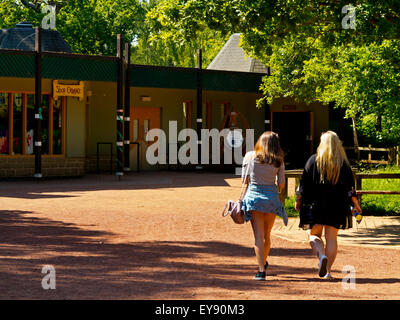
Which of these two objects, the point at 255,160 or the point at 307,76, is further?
the point at 307,76

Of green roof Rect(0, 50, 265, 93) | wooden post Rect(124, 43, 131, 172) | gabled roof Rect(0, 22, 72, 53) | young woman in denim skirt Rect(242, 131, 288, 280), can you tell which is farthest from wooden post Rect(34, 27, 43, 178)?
young woman in denim skirt Rect(242, 131, 288, 280)

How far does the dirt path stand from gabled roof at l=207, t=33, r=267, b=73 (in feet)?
50.9

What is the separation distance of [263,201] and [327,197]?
2.37ft

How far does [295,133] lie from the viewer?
3167 centimetres

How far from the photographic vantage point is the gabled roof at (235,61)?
31.8m

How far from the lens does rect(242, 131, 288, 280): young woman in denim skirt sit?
813cm

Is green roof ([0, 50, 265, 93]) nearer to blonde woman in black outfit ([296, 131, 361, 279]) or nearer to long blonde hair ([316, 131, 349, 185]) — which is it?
blonde woman in black outfit ([296, 131, 361, 279])

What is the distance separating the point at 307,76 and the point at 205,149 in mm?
6365

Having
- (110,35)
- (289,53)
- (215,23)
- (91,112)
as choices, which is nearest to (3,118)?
(91,112)

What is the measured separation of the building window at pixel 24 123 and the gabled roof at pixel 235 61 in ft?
34.6

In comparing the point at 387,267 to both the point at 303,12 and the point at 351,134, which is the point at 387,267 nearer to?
the point at 303,12

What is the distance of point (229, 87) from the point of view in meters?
27.8

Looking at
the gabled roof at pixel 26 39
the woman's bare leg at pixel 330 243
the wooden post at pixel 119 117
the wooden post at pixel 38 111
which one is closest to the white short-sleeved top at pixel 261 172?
the woman's bare leg at pixel 330 243

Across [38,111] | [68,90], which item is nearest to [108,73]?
[68,90]
